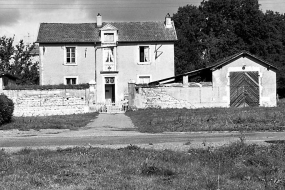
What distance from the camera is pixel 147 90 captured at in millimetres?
34188

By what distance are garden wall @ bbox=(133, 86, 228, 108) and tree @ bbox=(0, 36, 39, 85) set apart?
755 inches

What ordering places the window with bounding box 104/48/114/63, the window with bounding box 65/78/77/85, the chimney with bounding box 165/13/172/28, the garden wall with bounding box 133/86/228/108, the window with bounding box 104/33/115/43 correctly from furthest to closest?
the chimney with bounding box 165/13/172/28, the window with bounding box 65/78/77/85, the window with bounding box 104/48/114/63, the window with bounding box 104/33/115/43, the garden wall with bounding box 133/86/228/108

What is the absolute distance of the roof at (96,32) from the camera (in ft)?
134

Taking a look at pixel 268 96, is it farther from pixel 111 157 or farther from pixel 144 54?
pixel 111 157

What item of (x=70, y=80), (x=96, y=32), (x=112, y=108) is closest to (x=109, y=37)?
(x=96, y=32)

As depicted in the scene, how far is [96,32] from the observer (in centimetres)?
4222

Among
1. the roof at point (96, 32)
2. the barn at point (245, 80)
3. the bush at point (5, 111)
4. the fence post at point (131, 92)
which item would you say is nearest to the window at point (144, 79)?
the roof at point (96, 32)

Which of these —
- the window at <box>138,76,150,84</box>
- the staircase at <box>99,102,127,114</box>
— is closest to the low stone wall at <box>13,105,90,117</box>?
the staircase at <box>99,102,127,114</box>

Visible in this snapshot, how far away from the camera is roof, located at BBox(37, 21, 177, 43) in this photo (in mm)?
40844

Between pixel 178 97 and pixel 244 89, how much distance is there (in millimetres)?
6095

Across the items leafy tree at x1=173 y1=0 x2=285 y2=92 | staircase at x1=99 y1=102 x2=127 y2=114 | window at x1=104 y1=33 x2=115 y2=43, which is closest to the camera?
staircase at x1=99 y1=102 x2=127 y2=114

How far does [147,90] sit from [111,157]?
988 inches

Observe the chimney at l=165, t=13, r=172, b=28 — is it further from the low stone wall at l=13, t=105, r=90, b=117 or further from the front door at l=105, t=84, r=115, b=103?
the low stone wall at l=13, t=105, r=90, b=117

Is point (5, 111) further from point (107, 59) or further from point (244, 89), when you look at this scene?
point (244, 89)
